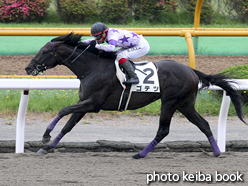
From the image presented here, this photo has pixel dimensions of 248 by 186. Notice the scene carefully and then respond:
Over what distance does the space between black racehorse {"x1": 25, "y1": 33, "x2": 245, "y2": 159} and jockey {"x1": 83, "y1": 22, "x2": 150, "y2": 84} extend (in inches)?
5.9

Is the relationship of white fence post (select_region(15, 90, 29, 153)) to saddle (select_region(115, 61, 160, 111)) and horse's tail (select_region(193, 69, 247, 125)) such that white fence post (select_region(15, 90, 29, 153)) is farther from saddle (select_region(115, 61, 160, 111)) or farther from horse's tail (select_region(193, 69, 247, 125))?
horse's tail (select_region(193, 69, 247, 125))

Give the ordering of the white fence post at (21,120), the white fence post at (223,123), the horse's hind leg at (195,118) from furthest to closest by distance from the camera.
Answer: the white fence post at (223,123) → the horse's hind leg at (195,118) → the white fence post at (21,120)

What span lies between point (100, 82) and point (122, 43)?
1.83ft

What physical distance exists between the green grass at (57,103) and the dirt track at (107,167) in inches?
Result: 80.5

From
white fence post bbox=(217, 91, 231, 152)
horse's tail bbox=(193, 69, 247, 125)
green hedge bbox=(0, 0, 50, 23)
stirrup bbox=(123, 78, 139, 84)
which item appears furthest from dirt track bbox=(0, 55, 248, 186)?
green hedge bbox=(0, 0, 50, 23)

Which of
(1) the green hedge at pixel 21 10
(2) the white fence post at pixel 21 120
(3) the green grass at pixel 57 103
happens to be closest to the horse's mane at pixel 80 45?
(2) the white fence post at pixel 21 120

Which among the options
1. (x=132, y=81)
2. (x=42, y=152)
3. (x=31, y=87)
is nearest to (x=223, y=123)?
(x=132, y=81)

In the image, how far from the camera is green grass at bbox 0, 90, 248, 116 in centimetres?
653

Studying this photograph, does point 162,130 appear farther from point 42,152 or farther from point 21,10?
point 21,10

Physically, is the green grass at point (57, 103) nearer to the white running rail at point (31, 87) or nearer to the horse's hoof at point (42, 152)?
the white running rail at point (31, 87)

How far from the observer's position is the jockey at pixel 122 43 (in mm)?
4363

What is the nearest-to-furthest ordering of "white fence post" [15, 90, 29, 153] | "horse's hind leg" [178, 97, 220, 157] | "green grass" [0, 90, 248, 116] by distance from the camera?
"white fence post" [15, 90, 29, 153], "horse's hind leg" [178, 97, 220, 157], "green grass" [0, 90, 248, 116]

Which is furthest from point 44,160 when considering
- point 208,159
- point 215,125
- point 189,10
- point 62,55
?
point 189,10

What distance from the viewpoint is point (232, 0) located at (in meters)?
16.3
